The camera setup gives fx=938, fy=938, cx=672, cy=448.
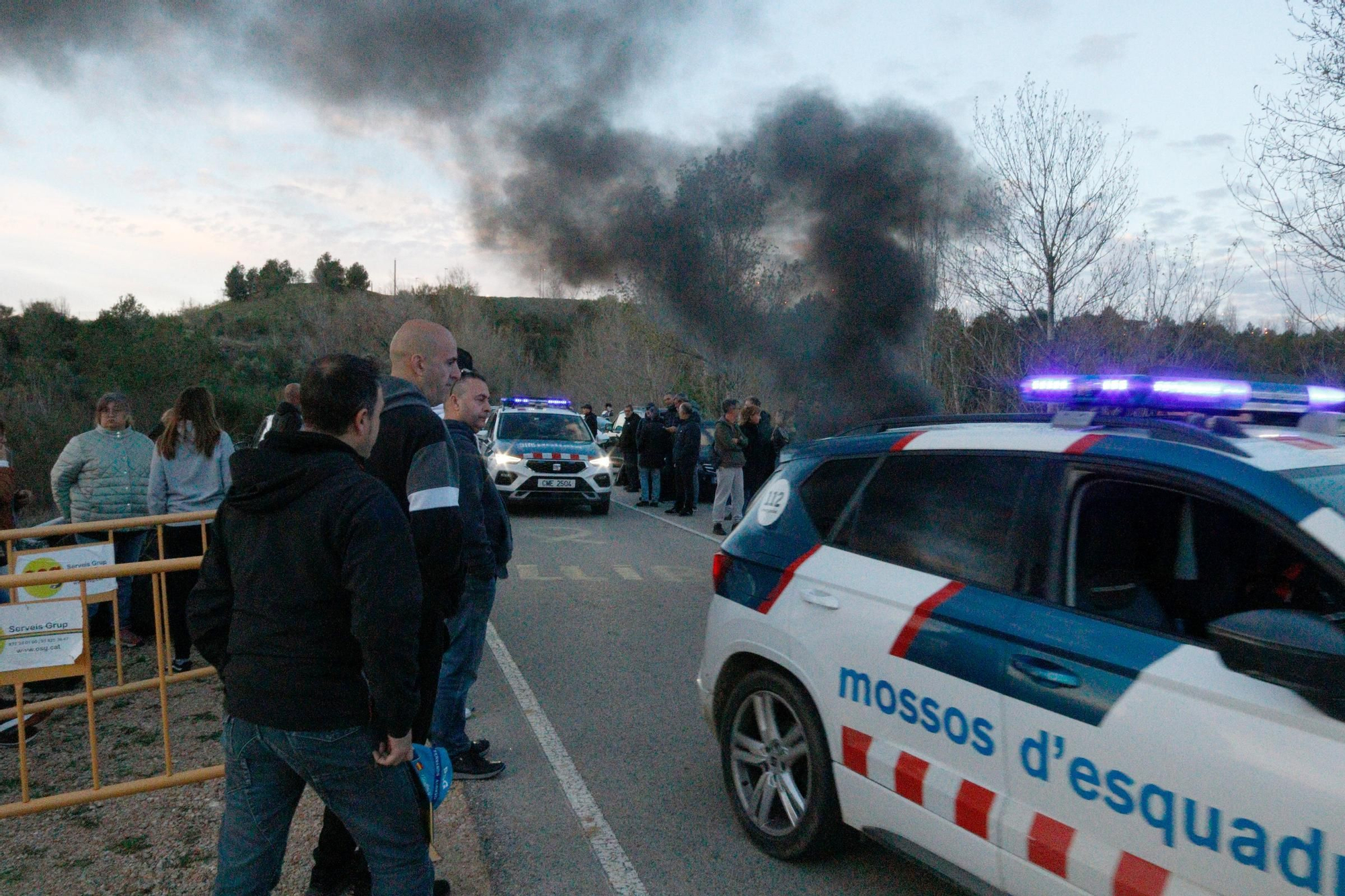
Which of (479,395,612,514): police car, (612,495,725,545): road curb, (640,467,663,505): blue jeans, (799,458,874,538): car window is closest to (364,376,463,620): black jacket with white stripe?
(799,458,874,538): car window

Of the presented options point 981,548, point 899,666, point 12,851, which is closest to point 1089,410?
point 981,548

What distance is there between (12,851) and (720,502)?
Answer: 9.24 m

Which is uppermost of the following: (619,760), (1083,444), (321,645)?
(1083,444)

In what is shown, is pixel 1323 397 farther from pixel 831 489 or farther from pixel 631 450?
pixel 631 450

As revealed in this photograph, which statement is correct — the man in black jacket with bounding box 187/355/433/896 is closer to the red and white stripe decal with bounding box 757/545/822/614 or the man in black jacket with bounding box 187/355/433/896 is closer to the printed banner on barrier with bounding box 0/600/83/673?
the red and white stripe decal with bounding box 757/545/822/614

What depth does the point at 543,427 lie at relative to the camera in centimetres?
1485

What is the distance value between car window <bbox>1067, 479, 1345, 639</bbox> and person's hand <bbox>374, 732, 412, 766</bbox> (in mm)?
1746

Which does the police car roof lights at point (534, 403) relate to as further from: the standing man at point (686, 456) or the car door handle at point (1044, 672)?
the car door handle at point (1044, 672)

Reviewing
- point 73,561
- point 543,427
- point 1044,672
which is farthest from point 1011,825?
point 543,427

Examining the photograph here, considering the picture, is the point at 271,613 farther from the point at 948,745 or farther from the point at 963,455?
the point at 963,455

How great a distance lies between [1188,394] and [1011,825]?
139 cm

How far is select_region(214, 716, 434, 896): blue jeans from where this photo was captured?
7.16ft

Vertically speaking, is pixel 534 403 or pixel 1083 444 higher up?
pixel 1083 444

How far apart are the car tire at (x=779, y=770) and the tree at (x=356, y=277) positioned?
73959mm
